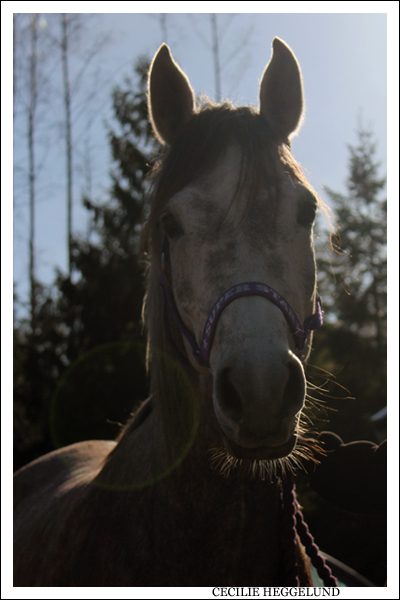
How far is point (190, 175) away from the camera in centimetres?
155

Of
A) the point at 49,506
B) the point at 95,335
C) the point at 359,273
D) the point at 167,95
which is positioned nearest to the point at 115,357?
the point at 95,335

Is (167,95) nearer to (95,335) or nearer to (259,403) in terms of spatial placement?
(259,403)

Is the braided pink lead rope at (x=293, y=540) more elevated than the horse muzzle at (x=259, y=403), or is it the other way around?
the horse muzzle at (x=259, y=403)

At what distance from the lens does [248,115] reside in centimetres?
165

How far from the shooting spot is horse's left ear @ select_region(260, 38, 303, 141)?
1764 millimetres

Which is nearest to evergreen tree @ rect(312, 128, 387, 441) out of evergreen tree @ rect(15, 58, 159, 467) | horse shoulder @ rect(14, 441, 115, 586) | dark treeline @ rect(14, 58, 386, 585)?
dark treeline @ rect(14, 58, 386, 585)

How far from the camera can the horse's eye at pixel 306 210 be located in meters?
1.47

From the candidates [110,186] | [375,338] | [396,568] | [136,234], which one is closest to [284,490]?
[396,568]

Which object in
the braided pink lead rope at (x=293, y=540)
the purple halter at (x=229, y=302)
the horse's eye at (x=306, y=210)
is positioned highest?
the horse's eye at (x=306, y=210)

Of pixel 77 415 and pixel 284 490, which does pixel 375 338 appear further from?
pixel 284 490

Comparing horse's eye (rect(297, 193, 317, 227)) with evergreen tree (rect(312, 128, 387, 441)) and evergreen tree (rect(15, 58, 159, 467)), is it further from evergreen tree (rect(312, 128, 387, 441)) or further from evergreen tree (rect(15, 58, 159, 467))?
evergreen tree (rect(312, 128, 387, 441))

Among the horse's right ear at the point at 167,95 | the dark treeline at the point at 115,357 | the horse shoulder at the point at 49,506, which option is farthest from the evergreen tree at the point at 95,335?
the horse's right ear at the point at 167,95

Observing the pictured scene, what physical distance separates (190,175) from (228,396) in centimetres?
90

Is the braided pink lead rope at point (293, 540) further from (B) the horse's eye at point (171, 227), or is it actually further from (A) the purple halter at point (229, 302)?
(B) the horse's eye at point (171, 227)
